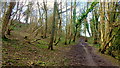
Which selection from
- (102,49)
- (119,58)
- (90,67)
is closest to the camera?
(90,67)

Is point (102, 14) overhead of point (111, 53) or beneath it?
overhead

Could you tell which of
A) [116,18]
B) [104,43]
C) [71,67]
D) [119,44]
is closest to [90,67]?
[71,67]

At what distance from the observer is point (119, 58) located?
12258 millimetres

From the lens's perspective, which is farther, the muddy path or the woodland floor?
the muddy path

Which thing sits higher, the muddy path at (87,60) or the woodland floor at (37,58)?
the woodland floor at (37,58)

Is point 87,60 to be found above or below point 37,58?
below

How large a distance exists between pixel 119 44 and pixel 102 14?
3.93 meters

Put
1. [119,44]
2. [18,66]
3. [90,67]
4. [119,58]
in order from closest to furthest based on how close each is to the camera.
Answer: [18,66] < [90,67] < [119,58] < [119,44]

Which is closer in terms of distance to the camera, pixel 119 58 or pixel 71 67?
pixel 71 67

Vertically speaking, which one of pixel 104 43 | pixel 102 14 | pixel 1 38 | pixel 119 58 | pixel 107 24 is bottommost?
pixel 119 58

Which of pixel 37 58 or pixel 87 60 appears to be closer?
pixel 37 58

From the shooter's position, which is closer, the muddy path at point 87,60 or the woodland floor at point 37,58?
the woodland floor at point 37,58

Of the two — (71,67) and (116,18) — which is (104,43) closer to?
(116,18)

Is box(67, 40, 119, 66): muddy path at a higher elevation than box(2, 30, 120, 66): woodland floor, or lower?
lower
